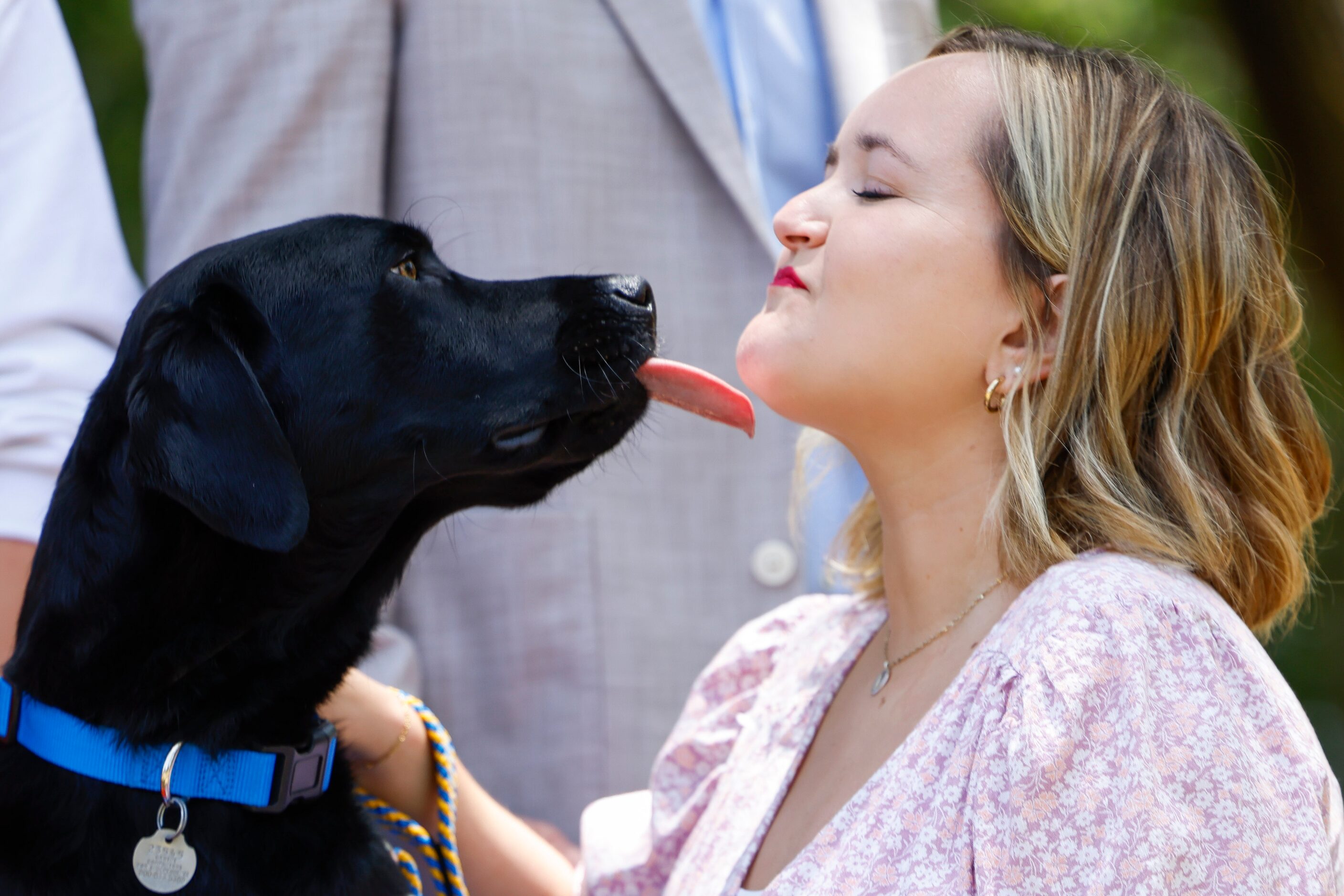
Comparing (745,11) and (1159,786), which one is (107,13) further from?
(1159,786)

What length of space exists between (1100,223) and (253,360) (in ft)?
3.57

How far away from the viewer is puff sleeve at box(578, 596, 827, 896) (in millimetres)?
1688

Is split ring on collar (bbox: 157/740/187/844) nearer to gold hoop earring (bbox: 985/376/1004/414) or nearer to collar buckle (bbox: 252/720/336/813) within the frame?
collar buckle (bbox: 252/720/336/813)

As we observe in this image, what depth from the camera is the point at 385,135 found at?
6.86 feet

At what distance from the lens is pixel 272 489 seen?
1.35 metres

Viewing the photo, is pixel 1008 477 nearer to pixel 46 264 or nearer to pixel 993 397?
pixel 993 397

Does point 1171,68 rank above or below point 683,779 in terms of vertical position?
above

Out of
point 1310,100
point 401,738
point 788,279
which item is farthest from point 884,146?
point 1310,100

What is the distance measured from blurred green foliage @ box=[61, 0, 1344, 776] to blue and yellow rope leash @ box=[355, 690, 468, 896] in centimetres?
375

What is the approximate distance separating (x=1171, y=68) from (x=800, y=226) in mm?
3580

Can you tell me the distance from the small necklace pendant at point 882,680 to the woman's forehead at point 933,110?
2.20 feet

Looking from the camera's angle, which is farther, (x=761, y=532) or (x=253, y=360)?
(x=761, y=532)

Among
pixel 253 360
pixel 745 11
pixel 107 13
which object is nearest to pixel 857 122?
pixel 745 11

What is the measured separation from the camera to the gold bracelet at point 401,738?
1.68 m
